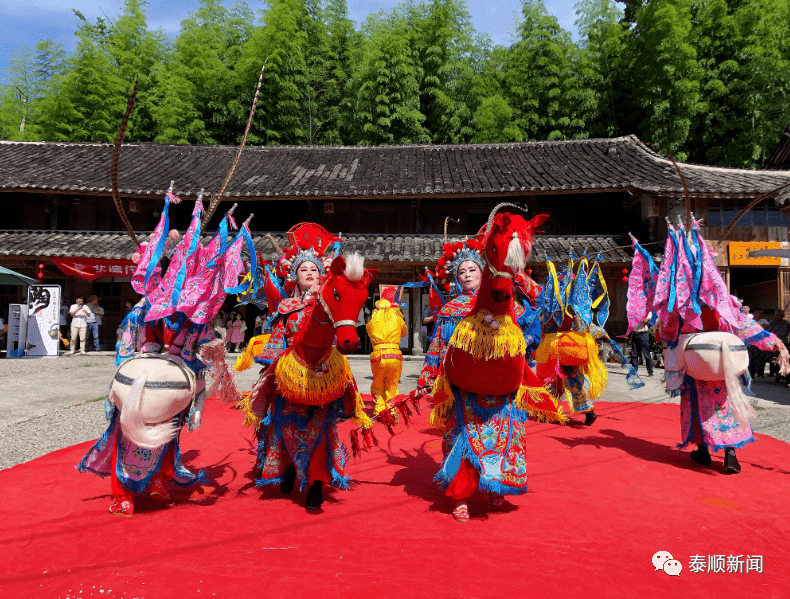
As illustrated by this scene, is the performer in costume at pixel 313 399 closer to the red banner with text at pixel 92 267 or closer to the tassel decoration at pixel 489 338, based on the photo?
the tassel decoration at pixel 489 338

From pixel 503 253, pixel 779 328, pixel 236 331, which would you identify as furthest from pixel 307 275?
pixel 236 331

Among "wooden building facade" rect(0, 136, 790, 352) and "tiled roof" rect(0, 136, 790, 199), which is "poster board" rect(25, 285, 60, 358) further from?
"tiled roof" rect(0, 136, 790, 199)

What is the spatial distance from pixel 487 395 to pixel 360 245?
11.7m

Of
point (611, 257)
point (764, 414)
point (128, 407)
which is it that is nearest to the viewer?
point (128, 407)

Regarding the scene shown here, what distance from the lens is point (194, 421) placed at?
3619 millimetres

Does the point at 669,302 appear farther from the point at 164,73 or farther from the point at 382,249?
the point at 164,73

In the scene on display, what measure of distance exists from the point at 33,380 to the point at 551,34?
22.3 metres

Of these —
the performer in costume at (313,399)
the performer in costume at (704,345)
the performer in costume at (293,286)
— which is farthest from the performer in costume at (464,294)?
the performer in costume at (704,345)

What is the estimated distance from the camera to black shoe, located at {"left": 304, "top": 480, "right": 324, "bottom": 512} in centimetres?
363

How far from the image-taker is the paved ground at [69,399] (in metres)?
Result: 5.62

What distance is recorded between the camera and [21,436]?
5684mm

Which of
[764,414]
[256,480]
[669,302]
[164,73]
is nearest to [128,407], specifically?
[256,480]

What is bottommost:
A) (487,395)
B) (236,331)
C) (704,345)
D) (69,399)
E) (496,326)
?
(69,399)

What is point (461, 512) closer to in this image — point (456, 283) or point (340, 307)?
point (340, 307)
